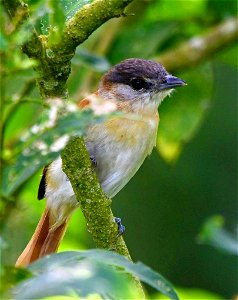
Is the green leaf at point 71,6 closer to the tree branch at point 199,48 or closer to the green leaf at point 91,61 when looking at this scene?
the green leaf at point 91,61

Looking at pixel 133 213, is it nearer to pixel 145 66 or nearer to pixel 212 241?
pixel 145 66

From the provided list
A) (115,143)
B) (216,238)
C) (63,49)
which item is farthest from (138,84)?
(63,49)

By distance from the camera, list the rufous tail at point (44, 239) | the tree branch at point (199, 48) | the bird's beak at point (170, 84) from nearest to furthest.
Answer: the rufous tail at point (44, 239) → the bird's beak at point (170, 84) → the tree branch at point (199, 48)

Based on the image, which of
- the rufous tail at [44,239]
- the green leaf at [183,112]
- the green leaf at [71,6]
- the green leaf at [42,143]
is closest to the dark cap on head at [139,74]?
the green leaf at [183,112]

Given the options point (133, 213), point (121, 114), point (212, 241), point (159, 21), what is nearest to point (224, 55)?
point (159, 21)

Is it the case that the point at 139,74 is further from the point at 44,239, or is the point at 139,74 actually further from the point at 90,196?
the point at 90,196

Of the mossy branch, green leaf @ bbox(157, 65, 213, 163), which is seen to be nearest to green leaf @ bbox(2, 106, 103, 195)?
the mossy branch

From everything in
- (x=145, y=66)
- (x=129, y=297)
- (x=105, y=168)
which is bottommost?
(x=129, y=297)
